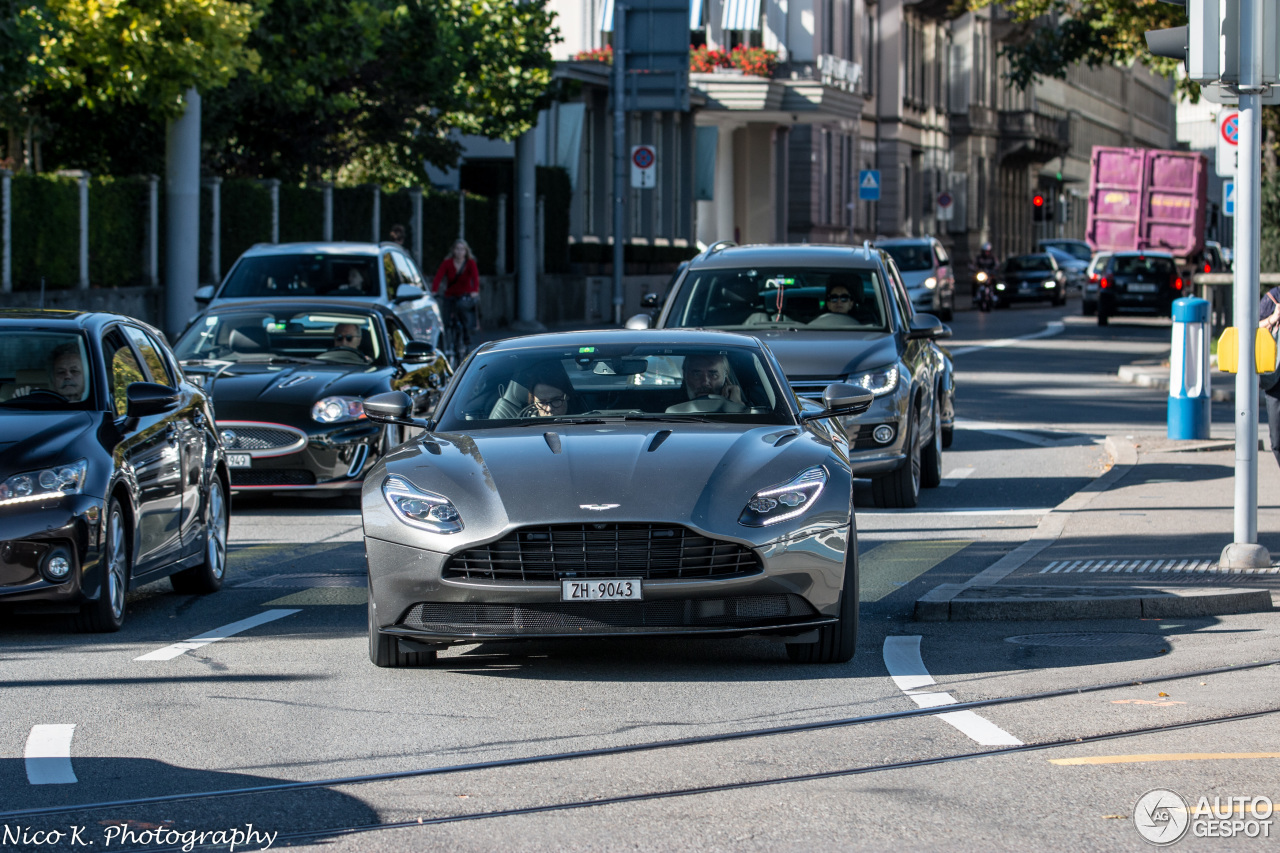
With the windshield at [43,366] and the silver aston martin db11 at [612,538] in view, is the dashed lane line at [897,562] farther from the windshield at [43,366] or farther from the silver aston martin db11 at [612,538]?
the windshield at [43,366]

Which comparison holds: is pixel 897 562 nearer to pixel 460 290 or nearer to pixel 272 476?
pixel 272 476

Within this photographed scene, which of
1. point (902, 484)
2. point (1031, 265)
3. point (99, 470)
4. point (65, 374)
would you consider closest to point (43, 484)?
point (99, 470)

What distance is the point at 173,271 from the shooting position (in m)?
25.3

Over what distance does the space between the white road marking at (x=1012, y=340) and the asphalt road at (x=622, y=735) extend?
2310cm

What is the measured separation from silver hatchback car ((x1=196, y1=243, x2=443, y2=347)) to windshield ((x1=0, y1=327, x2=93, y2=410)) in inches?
387

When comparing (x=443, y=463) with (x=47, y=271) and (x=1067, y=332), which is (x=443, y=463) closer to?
(x=47, y=271)

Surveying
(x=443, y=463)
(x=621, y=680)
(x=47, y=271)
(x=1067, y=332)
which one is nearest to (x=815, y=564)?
(x=621, y=680)

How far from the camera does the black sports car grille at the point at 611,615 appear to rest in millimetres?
7613

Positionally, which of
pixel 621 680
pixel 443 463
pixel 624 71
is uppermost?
pixel 624 71

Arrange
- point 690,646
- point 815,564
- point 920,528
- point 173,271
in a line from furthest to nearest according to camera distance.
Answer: point 173,271 < point 920,528 < point 690,646 < point 815,564

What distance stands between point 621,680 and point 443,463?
1077 millimetres

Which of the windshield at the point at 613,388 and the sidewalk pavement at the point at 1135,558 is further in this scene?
the sidewalk pavement at the point at 1135,558

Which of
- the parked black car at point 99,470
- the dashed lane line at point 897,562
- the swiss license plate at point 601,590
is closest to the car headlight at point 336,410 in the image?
the parked black car at point 99,470

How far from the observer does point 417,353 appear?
599 inches
